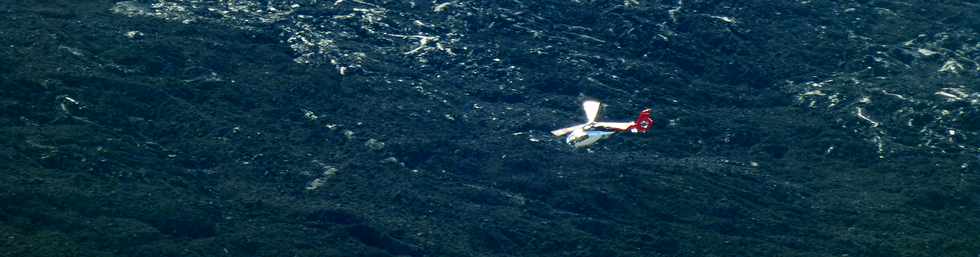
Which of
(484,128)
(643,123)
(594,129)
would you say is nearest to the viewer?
(594,129)

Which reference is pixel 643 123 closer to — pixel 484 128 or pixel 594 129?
pixel 594 129

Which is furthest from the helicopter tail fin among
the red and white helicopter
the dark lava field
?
the dark lava field

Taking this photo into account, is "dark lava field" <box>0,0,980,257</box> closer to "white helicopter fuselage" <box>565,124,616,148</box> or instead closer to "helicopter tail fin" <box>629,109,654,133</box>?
"white helicopter fuselage" <box>565,124,616,148</box>

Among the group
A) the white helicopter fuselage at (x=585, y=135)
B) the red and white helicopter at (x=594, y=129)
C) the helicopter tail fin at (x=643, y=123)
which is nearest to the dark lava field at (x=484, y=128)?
the white helicopter fuselage at (x=585, y=135)

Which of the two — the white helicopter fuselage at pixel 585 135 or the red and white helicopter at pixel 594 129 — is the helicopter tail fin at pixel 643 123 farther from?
the white helicopter fuselage at pixel 585 135

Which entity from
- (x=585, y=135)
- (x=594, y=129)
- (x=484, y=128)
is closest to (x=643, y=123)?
(x=594, y=129)

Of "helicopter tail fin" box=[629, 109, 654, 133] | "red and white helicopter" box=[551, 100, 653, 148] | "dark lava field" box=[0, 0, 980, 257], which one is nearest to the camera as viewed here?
"dark lava field" box=[0, 0, 980, 257]
